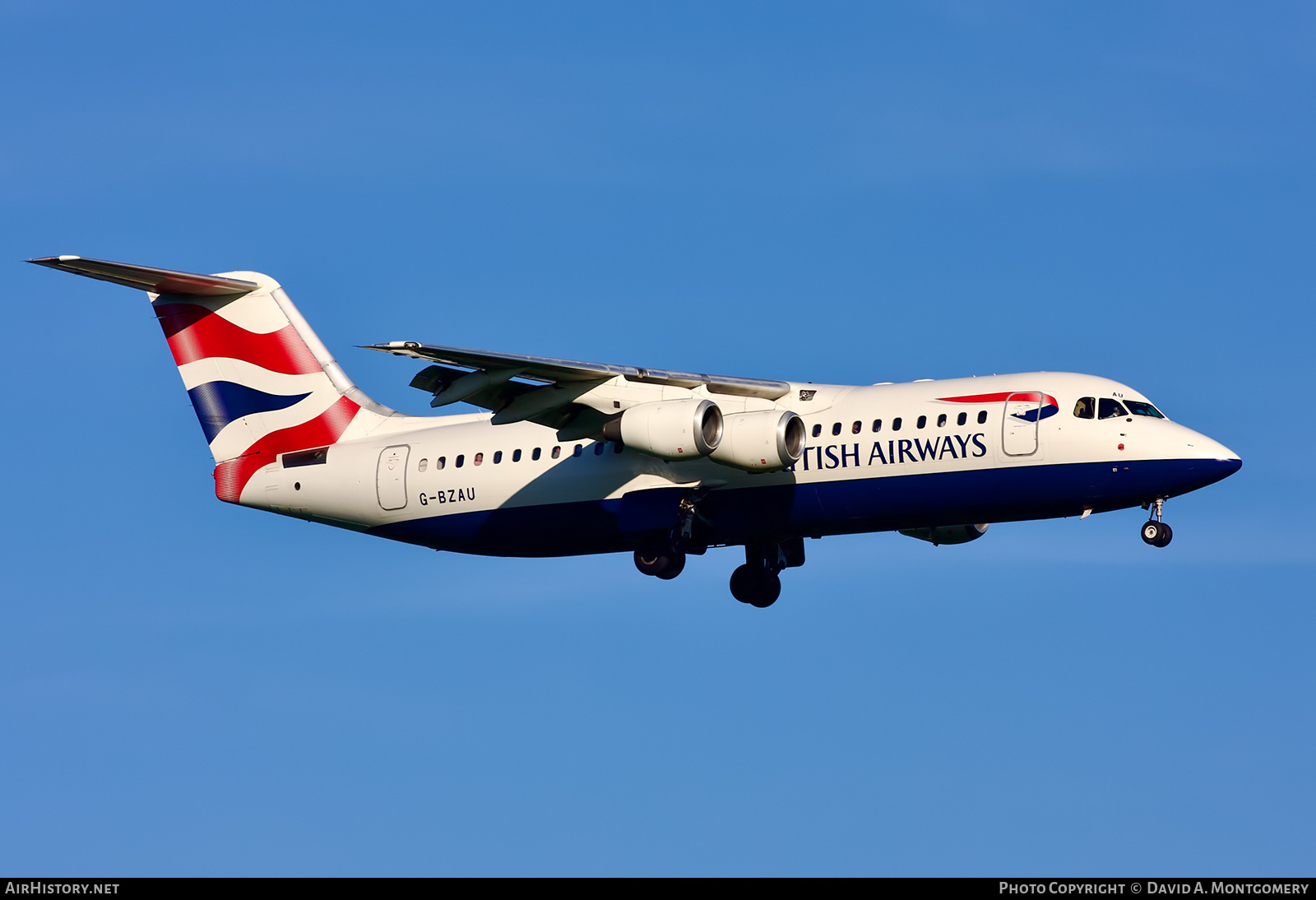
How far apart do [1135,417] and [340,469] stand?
36.9 feet

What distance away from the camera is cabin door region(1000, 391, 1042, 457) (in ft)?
75.6

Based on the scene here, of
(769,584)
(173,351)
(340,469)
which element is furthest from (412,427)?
(769,584)

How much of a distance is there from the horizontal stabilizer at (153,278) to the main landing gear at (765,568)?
8493 mm

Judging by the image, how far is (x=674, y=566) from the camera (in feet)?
81.9

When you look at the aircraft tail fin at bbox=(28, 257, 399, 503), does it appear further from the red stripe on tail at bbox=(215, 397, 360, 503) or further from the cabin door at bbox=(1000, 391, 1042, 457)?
the cabin door at bbox=(1000, 391, 1042, 457)

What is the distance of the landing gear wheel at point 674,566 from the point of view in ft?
81.8

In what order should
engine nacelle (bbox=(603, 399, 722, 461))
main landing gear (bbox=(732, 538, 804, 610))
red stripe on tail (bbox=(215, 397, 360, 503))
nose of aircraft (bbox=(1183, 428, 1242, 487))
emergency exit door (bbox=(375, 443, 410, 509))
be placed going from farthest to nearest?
1. red stripe on tail (bbox=(215, 397, 360, 503))
2. emergency exit door (bbox=(375, 443, 410, 509))
3. main landing gear (bbox=(732, 538, 804, 610))
4. engine nacelle (bbox=(603, 399, 722, 461))
5. nose of aircraft (bbox=(1183, 428, 1242, 487))

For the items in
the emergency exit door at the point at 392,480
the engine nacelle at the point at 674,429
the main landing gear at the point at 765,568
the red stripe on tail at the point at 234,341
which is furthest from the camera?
the red stripe on tail at the point at 234,341

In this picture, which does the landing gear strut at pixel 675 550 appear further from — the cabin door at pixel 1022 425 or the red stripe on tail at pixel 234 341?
the red stripe on tail at pixel 234 341

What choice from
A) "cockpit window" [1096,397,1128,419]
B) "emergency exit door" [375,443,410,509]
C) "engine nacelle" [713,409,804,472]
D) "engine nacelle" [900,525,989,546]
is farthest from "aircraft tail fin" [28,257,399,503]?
"cockpit window" [1096,397,1128,419]

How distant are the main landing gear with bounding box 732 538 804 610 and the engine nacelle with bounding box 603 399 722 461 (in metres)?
3.22

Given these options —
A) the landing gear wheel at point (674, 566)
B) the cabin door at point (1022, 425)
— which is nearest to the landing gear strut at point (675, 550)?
the landing gear wheel at point (674, 566)

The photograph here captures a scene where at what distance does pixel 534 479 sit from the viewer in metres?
25.8

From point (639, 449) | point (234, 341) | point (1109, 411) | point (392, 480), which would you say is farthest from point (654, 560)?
point (234, 341)
